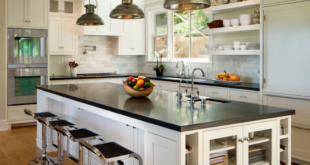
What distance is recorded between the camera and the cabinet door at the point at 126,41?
716 cm

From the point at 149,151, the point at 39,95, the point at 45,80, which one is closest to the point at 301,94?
the point at 149,151

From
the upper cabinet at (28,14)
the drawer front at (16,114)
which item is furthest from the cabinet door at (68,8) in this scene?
the drawer front at (16,114)

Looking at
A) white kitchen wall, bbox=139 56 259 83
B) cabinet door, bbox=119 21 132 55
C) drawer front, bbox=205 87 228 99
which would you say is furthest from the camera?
cabinet door, bbox=119 21 132 55

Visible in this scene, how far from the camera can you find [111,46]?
7.45 m

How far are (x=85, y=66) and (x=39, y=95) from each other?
2404 mm

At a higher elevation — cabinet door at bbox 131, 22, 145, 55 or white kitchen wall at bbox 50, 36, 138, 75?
cabinet door at bbox 131, 22, 145, 55

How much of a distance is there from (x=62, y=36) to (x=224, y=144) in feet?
16.7

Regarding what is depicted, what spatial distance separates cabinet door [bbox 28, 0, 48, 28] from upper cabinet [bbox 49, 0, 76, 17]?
0.38 meters

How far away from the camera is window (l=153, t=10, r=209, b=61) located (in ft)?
20.3

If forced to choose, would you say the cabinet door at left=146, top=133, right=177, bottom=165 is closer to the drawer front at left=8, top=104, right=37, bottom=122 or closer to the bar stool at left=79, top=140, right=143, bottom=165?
the bar stool at left=79, top=140, right=143, bottom=165

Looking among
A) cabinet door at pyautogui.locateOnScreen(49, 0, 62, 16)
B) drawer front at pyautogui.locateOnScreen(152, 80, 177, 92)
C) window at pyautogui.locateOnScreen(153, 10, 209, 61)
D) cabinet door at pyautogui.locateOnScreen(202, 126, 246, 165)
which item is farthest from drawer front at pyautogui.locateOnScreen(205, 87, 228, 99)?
cabinet door at pyautogui.locateOnScreen(49, 0, 62, 16)

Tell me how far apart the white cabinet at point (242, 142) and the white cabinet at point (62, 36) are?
195 inches

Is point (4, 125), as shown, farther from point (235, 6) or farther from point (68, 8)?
point (235, 6)

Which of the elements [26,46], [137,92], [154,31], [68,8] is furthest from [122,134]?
[154,31]
